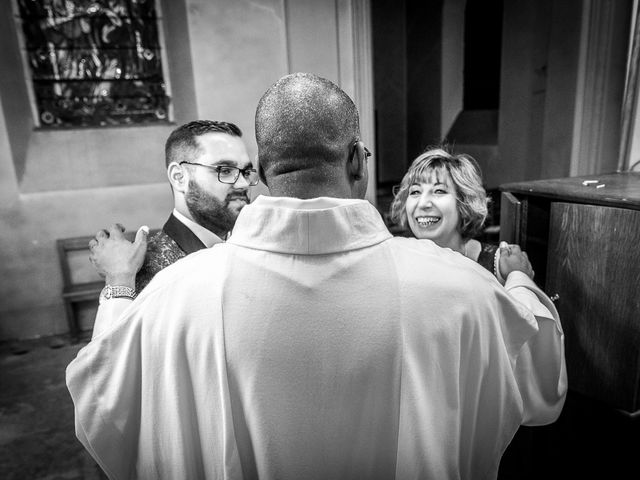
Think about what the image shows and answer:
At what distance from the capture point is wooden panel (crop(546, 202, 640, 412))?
5.45 ft

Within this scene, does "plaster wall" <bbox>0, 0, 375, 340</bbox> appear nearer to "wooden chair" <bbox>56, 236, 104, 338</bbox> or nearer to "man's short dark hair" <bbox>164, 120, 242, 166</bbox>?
"wooden chair" <bbox>56, 236, 104, 338</bbox>

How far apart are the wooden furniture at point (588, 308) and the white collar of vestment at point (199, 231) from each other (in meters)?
1.27

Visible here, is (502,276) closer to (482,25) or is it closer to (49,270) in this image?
(49,270)

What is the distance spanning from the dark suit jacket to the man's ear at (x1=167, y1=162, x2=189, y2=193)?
12 cm

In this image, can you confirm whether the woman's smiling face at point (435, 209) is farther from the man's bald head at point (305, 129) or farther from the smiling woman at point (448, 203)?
the man's bald head at point (305, 129)

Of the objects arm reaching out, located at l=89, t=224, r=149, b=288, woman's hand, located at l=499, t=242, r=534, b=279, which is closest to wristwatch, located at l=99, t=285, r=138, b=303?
arm reaching out, located at l=89, t=224, r=149, b=288

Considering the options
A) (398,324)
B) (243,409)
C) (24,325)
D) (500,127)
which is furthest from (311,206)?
(500,127)

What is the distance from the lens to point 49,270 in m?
3.85

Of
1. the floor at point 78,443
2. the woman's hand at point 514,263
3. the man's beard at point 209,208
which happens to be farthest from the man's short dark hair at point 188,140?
Answer: the floor at point 78,443

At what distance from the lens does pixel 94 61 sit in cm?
376

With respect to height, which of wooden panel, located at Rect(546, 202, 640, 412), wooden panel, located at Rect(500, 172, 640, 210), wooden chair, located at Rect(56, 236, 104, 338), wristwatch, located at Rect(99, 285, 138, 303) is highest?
wooden panel, located at Rect(500, 172, 640, 210)

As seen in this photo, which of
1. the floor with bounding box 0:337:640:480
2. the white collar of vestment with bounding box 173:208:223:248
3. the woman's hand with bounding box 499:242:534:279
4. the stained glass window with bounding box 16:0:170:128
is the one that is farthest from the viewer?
the stained glass window with bounding box 16:0:170:128

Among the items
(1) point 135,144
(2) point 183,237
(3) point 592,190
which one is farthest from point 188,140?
(1) point 135,144

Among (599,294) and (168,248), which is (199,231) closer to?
(168,248)
